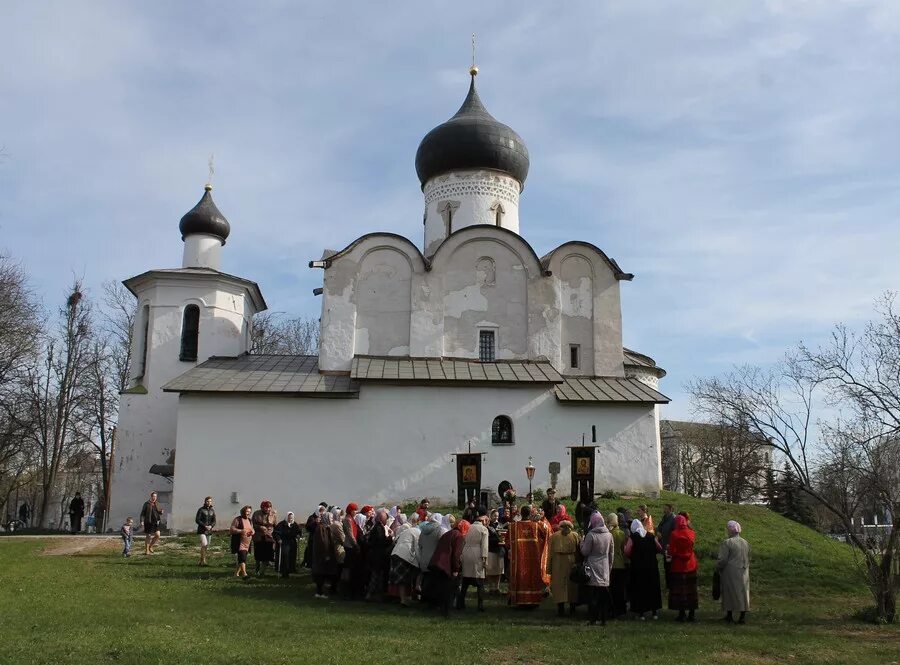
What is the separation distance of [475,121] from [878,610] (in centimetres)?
1864

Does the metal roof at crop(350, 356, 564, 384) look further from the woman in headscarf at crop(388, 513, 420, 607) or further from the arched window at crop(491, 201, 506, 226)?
the woman in headscarf at crop(388, 513, 420, 607)

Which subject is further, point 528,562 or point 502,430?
point 502,430

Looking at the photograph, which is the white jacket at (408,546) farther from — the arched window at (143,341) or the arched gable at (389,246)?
the arched window at (143,341)

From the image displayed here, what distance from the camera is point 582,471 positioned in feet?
59.7

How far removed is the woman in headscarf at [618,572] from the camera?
9.71m

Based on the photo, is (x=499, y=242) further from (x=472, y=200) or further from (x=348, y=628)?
(x=348, y=628)

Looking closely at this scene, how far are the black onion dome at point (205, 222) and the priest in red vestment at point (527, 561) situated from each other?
16643mm

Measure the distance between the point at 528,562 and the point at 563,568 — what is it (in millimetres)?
502

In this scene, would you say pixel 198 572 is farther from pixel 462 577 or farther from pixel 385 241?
pixel 385 241

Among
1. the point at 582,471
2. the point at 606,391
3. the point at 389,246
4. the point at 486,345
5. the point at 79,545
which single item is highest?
the point at 389,246

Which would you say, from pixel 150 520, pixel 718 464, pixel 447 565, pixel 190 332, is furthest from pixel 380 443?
pixel 718 464

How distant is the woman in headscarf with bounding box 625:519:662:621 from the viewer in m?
9.65

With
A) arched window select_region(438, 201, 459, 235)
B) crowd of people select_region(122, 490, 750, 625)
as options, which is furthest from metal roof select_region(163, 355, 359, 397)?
crowd of people select_region(122, 490, 750, 625)

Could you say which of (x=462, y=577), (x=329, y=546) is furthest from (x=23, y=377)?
(x=462, y=577)
